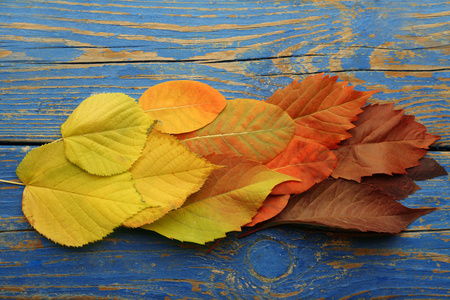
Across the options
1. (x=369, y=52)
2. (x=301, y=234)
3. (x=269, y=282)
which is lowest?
(x=269, y=282)

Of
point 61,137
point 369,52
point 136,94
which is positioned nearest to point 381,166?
point 369,52

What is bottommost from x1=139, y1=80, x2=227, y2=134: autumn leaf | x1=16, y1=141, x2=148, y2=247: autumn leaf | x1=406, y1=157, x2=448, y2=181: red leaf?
x1=16, y1=141, x2=148, y2=247: autumn leaf

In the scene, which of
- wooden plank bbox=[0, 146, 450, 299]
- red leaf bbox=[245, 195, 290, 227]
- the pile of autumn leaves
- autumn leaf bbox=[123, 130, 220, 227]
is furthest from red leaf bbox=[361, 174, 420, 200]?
autumn leaf bbox=[123, 130, 220, 227]

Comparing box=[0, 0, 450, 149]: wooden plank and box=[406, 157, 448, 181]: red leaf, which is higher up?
box=[0, 0, 450, 149]: wooden plank

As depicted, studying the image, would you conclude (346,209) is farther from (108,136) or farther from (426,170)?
(108,136)

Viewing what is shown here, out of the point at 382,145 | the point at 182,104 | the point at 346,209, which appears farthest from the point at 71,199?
the point at 382,145

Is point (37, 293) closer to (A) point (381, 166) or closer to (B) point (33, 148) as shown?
(B) point (33, 148)

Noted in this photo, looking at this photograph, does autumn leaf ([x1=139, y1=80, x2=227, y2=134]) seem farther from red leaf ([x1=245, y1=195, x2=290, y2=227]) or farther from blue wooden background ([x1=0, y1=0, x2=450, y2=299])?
red leaf ([x1=245, y1=195, x2=290, y2=227])
